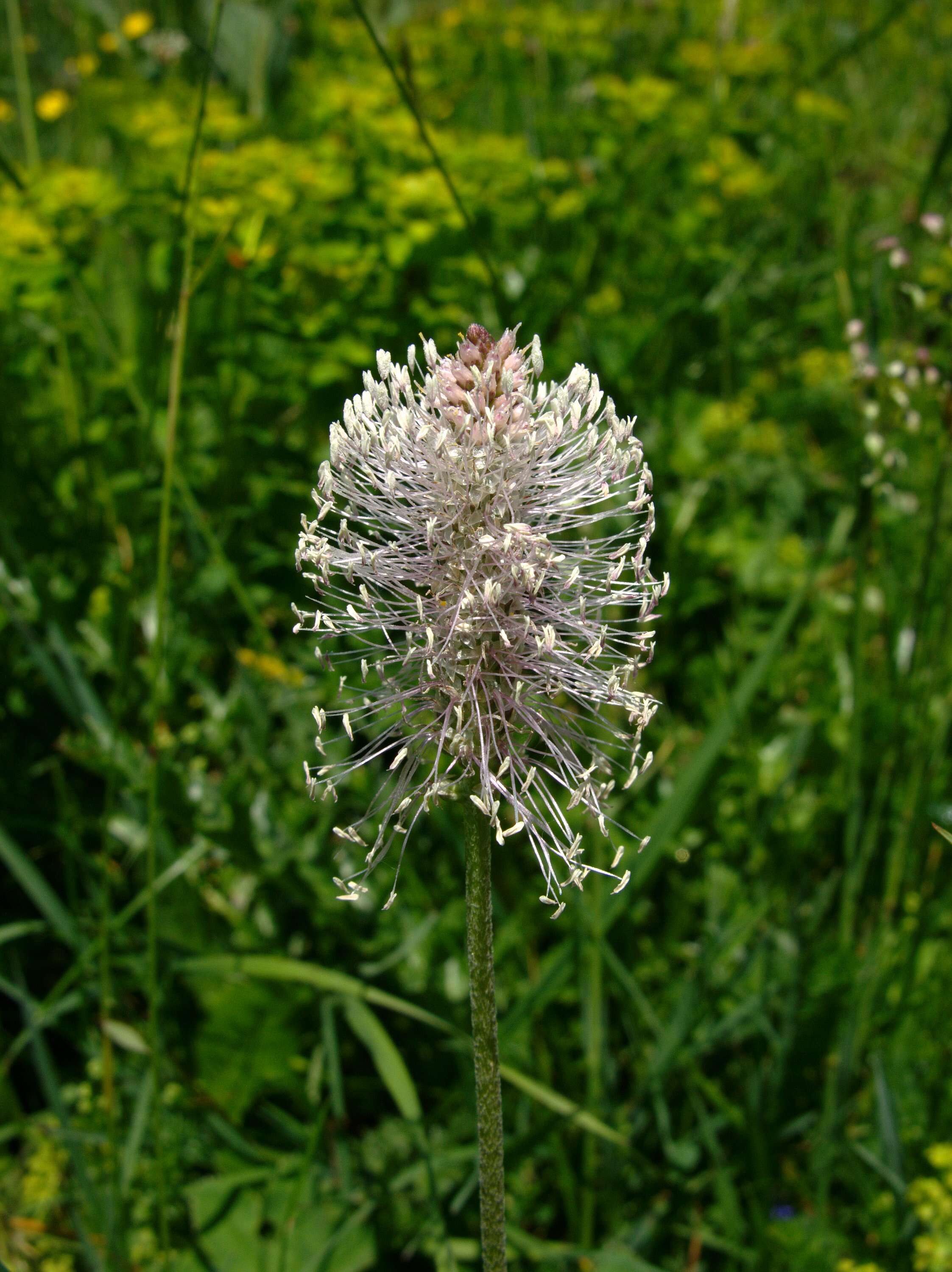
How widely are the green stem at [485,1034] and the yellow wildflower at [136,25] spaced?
7.31 metres

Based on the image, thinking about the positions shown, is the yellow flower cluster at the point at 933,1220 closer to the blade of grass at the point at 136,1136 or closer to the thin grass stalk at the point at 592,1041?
the thin grass stalk at the point at 592,1041

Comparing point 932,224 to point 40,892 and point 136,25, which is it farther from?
point 136,25

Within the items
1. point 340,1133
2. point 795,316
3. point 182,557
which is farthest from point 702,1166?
point 795,316

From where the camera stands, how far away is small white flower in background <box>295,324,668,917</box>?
4.51ft

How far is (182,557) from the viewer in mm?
3748

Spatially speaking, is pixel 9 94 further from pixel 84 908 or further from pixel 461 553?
pixel 461 553

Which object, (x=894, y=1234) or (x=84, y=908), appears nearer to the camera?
(x=894, y=1234)

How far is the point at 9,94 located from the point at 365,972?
6.66 metres

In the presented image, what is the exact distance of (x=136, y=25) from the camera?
22.9 feet

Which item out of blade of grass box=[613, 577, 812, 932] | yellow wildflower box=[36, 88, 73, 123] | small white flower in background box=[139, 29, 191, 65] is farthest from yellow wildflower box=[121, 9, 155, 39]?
blade of grass box=[613, 577, 812, 932]

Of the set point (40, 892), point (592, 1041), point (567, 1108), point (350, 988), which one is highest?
point (40, 892)

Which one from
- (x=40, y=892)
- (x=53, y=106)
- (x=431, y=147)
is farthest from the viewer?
(x=53, y=106)

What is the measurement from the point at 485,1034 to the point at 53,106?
6701 mm

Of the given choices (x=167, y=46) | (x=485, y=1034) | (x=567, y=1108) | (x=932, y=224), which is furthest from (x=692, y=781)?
(x=167, y=46)
